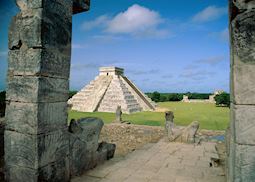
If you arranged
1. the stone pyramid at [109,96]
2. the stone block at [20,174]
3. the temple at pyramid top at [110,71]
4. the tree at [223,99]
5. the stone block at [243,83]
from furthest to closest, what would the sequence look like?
the temple at pyramid top at [110,71] < the tree at [223,99] < the stone pyramid at [109,96] < the stone block at [20,174] < the stone block at [243,83]

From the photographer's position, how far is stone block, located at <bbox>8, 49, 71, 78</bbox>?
3127mm

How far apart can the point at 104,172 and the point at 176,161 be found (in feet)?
6.51

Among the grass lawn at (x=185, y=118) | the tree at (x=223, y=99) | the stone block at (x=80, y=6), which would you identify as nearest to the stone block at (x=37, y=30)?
the stone block at (x=80, y=6)

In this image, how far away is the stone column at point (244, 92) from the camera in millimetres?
2354

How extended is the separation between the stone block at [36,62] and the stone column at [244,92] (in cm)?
253

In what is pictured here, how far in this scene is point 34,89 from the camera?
3105mm

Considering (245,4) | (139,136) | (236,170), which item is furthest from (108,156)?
(139,136)

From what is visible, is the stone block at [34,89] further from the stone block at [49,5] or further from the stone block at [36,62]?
the stone block at [49,5]

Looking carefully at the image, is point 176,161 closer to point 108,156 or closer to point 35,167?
point 108,156

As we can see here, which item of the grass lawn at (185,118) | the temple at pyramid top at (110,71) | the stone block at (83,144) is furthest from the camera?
the temple at pyramid top at (110,71)

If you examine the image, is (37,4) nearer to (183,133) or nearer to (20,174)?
(20,174)

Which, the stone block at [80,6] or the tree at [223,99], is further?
the tree at [223,99]

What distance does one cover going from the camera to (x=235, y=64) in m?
2.40

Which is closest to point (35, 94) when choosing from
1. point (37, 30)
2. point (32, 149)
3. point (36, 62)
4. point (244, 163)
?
point (36, 62)
